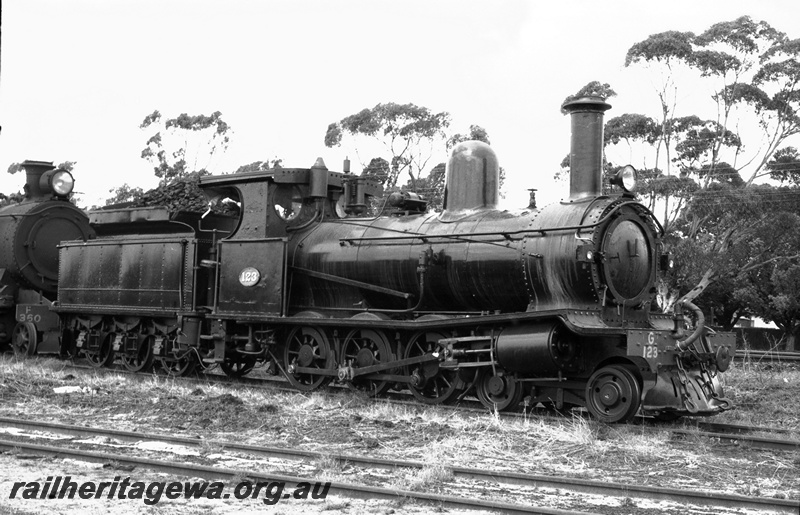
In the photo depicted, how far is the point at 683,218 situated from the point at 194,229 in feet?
70.4

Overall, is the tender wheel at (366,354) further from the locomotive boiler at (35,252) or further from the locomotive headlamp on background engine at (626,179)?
the locomotive boiler at (35,252)

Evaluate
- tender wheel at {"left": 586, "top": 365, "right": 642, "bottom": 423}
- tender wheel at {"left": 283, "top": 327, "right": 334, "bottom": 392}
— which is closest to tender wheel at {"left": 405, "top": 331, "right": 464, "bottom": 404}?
tender wheel at {"left": 283, "top": 327, "right": 334, "bottom": 392}

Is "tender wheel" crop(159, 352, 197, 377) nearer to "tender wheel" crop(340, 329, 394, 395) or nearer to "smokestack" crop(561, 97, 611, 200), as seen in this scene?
"tender wheel" crop(340, 329, 394, 395)

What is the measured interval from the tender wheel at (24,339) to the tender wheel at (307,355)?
7.59 m

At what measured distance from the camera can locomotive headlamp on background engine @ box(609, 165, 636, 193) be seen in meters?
12.2

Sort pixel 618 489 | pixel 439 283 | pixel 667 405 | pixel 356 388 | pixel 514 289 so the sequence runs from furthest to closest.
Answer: pixel 356 388, pixel 439 283, pixel 514 289, pixel 667 405, pixel 618 489

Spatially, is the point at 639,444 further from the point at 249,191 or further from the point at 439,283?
the point at 249,191

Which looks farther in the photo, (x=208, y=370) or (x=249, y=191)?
(x=208, y=370)

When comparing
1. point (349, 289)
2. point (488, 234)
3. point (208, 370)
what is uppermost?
point (488, 234)

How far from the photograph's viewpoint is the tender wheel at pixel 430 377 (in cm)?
1272

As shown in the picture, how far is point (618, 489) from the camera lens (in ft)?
24.9

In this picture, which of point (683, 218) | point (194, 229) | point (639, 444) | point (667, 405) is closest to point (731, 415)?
point (667, 405)

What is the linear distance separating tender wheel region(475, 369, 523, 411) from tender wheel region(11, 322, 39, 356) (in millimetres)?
11345

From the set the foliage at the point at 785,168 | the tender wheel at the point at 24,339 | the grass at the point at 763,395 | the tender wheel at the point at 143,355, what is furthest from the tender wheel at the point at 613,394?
the foliage at the point at 785,168
